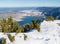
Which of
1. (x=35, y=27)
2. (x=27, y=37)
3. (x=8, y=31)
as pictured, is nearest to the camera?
(x=27, y=37)

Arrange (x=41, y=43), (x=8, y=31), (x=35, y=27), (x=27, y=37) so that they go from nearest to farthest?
(x=41, y=43) → (x=27, y=37) → (x=8, y=31) → (x=35, y=27)

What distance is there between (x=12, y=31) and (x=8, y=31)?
3.18 feet

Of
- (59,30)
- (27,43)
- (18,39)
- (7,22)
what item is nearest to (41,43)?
(27,43)

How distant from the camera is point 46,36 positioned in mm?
14953

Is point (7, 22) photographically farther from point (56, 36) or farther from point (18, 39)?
point (56, 36)

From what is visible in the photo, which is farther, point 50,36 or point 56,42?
point 50,36

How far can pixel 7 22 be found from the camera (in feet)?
56.1

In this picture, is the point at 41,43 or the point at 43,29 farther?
the point at 43,29

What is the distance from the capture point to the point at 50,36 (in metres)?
14.9

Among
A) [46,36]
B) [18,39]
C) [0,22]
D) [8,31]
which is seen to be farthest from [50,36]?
[0,22]

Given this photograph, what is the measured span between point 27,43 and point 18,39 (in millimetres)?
1055

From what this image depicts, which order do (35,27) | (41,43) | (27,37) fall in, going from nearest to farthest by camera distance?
1. (41,43)
2. (27,37)
3. (35,27)

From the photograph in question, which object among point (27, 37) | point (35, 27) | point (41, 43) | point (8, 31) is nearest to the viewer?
point (41, 43)

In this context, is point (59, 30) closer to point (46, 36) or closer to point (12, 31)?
point (46, 36)
